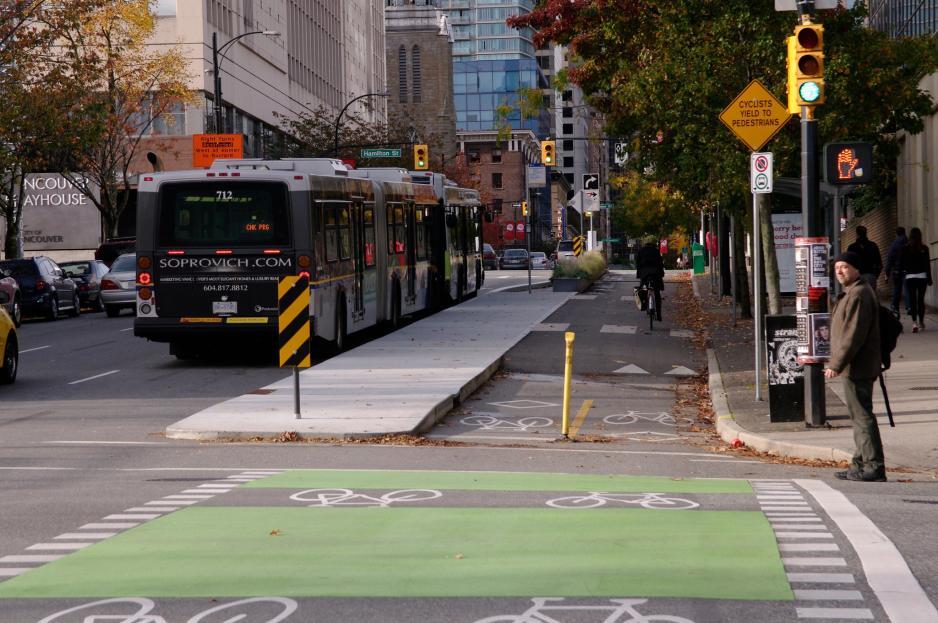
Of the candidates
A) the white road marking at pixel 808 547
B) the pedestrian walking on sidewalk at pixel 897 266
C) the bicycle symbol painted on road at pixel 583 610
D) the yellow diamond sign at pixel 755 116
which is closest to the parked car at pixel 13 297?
the pedestrian walking on sidewalk at pixel 897 266

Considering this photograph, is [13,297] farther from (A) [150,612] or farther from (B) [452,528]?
(A) [150,612]

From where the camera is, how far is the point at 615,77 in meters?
25.5

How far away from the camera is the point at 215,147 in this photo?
184 ft

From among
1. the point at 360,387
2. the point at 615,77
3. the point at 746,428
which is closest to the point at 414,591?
the point at 746,428

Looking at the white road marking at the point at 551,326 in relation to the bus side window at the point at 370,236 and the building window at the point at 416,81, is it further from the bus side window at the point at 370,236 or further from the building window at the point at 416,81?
the building window at the point at 416,81

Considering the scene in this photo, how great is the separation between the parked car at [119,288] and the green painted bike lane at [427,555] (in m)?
29.3

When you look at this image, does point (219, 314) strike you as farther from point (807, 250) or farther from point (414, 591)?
point (414, 591)

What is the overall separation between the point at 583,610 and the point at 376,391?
11599 mm

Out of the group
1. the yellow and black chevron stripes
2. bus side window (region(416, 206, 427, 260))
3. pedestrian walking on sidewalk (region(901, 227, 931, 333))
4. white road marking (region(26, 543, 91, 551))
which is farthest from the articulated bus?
white road marking (region(26, 543, 91, 551))

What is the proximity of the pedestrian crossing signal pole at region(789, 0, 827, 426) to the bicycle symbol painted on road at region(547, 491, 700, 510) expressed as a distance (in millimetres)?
4592

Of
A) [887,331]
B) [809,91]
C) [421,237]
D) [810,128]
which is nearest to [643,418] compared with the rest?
[810,128]

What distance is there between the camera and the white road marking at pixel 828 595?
7117 millimetres

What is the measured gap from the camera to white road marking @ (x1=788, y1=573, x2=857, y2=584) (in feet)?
24.7

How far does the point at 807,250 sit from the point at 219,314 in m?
10.5
